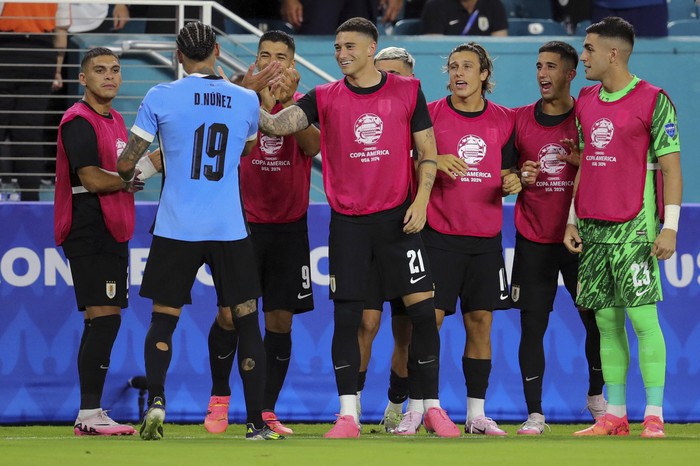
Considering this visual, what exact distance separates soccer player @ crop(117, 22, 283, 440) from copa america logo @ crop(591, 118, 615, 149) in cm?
202

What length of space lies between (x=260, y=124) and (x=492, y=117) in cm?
149

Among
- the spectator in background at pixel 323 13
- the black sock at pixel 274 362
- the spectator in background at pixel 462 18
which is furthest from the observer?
the spectator in background at pixel 462 18

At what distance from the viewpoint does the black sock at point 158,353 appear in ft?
19.8

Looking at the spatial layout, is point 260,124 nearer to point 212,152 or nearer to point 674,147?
point 212,152

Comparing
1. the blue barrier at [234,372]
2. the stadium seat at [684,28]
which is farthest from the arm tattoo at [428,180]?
the stadium seat at [684,28]

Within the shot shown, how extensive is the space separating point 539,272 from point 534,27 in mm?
5452

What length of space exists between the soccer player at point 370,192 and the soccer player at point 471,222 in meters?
0.45

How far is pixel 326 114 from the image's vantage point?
6750 mm

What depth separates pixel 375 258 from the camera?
6.71m

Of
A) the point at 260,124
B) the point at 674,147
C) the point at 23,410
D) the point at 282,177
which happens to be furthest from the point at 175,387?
the point at 674,147

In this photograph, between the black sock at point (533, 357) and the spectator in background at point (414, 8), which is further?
the spectator in background at point (414, 8)

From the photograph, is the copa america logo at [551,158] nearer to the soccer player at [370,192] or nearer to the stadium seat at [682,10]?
the soccer player at [370,192]

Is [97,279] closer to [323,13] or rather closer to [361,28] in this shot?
[361,28]

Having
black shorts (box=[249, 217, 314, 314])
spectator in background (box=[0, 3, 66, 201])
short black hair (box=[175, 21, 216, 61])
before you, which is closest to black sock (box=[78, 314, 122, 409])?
black shorts (box=[249, 217, 314, 314])
